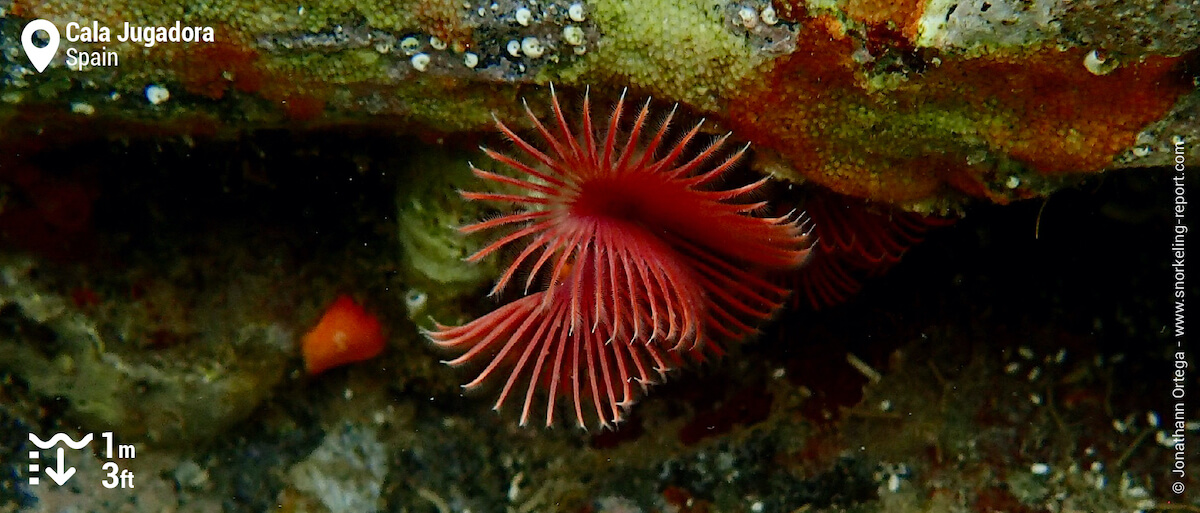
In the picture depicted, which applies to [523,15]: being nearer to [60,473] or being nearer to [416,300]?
[416,300]

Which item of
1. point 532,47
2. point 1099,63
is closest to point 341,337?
point 532,47

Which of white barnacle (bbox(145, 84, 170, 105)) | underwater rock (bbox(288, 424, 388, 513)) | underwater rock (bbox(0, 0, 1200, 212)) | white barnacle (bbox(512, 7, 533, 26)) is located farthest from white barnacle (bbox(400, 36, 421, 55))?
underwater rock (bbox(288, 424, 388, 513))

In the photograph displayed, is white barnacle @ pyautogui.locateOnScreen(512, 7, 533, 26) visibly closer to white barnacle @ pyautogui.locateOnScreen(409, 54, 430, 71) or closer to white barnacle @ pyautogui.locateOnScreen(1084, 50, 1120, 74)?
white barnacle @ pyautogui.locateOnScreen(409, 54, 430, 71)

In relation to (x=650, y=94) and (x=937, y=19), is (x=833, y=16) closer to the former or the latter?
(x=937, y=19)

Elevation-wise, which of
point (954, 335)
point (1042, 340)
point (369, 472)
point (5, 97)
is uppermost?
point (1042, 340)

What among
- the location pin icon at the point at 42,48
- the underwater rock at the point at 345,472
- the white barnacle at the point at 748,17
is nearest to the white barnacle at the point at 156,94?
the location pin icon at the point at 42,48

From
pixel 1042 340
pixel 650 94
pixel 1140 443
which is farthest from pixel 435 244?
pixel 1140 443
